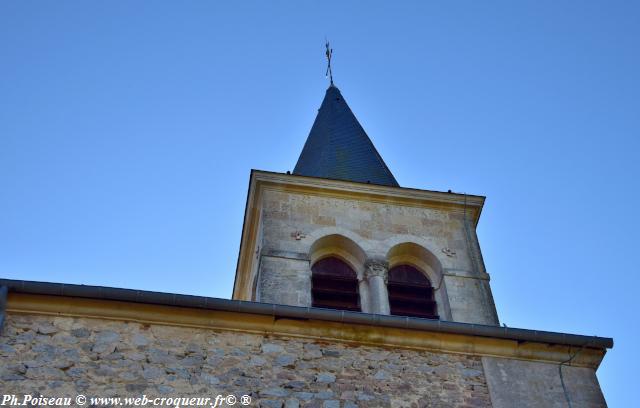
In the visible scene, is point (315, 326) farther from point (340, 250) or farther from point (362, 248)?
point (340, 250)

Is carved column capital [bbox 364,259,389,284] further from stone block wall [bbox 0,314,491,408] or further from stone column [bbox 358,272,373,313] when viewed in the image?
stone block wall [bbox 0,314,491,408]

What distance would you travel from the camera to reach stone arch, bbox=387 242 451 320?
41.0ft

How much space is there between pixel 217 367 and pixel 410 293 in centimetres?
420

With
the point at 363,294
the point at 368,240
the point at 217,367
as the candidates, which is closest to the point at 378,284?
the point at 363,294

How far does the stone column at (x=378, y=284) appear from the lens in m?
11.6

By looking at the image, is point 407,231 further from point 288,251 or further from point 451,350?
point 451,350

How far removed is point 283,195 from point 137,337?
4.79m

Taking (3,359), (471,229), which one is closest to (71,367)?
(3,359)

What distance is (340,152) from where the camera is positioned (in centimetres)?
1551

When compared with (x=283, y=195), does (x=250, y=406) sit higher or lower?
lower

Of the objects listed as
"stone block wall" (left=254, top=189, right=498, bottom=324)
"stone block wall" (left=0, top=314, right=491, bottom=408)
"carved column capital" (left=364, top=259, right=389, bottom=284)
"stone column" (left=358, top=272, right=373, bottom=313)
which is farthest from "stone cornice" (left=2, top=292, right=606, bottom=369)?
"carved column capital" (left=364, top=259, right=389, bottom=284)

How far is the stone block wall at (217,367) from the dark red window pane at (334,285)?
256cm

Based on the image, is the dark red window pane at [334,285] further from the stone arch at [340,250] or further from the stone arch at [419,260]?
the stone arch at [419,260]

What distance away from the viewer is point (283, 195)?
13.2 metres
